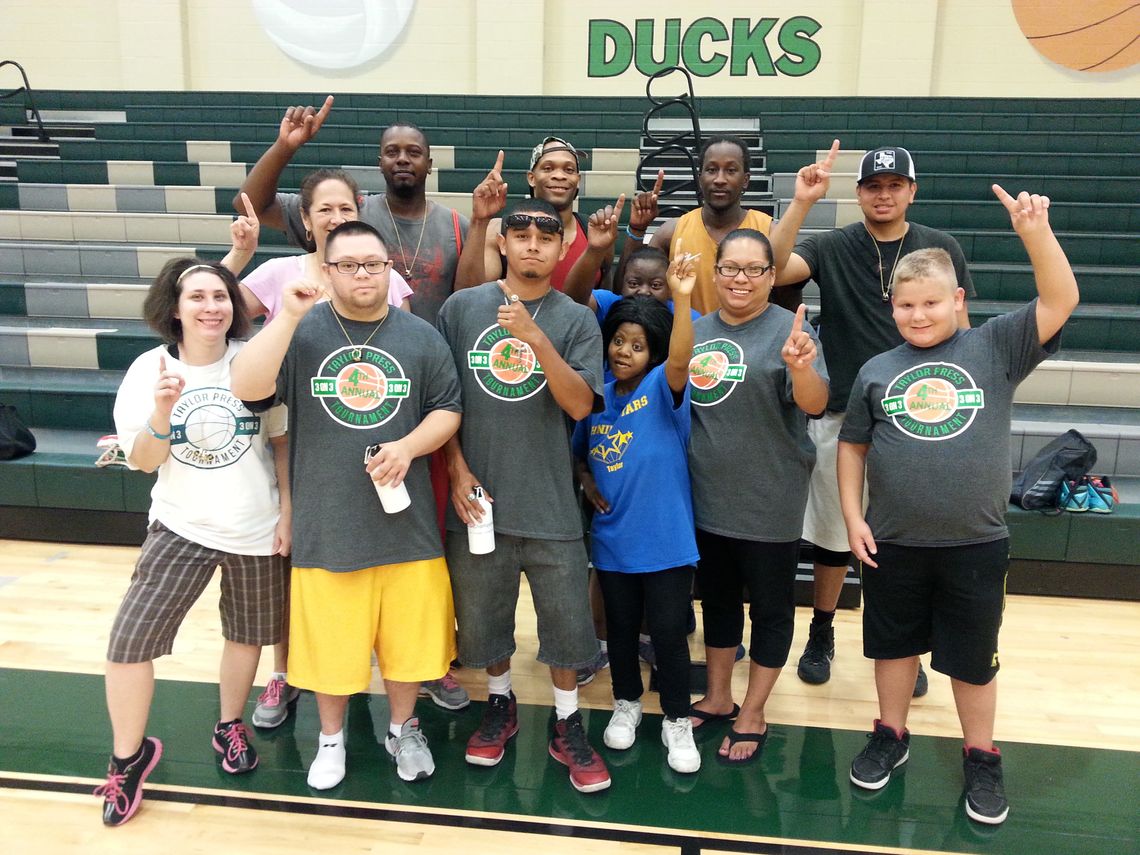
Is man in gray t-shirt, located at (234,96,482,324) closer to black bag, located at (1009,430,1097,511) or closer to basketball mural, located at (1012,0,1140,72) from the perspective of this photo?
black bag, located at (1009,430,1097,511)

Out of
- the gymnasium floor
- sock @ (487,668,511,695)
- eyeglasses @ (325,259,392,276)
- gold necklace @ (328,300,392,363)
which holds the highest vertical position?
eyeglasses @ (325,259,392,276)

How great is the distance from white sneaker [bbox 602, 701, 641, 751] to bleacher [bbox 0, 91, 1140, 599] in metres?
1.84

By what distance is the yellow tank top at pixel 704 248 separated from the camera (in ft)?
7.96

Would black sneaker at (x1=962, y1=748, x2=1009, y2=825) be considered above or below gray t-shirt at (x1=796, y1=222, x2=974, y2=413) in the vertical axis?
below

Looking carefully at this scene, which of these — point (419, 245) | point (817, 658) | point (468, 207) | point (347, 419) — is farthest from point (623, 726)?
point (468, 207)

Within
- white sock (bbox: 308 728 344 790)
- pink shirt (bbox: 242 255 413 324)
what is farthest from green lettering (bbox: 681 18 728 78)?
white sock (bbox: 308 728 344 790)

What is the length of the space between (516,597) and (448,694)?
1.84ft

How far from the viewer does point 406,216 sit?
243cm

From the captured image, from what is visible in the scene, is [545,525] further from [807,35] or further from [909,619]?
[807,35]

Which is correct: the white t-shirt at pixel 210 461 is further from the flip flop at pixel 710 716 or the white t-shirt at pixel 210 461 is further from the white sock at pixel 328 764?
the flip flop at pixel 710 716

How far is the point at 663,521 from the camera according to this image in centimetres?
204

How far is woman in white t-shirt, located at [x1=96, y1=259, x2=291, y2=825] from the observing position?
1.88 m

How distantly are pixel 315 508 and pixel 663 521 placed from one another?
0.85 metres

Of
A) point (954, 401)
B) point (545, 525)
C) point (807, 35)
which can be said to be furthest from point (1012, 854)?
point (807, 35)
